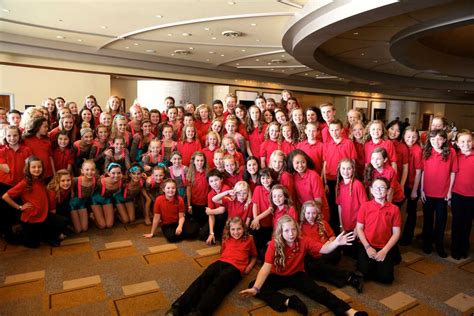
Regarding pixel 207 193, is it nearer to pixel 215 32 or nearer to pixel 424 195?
pixel 424 195

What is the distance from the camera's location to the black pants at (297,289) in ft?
8.31

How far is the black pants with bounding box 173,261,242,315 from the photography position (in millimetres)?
2469

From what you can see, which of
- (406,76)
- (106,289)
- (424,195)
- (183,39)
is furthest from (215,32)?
(406,76)

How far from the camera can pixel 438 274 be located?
3336 mm

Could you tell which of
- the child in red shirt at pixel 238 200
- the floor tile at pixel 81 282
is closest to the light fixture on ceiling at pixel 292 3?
the child in red shirt at pixel 238 200

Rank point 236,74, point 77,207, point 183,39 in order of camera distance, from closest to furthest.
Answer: point 77,207, point 183,39, point 236,74

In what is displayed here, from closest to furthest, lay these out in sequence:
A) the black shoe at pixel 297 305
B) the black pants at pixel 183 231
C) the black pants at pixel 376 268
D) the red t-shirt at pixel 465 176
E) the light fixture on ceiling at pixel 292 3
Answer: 1. the black shoe at pixel 297 305
2. the black pants at pixel 376 268
3. the red t-shirt at pixel 465 176
4. the black pants at pixel 183 231
5. the light fixture on ceiling at pixel 292 3

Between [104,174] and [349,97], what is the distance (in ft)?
63.7

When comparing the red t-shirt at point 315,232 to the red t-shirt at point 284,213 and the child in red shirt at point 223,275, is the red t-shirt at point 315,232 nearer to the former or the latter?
the red t-shirt at point 284,213

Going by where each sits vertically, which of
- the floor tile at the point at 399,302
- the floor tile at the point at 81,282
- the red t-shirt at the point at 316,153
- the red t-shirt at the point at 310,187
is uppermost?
the red t-shirt at the point at 316,153

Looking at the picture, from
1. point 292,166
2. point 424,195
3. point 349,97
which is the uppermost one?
point 349,97

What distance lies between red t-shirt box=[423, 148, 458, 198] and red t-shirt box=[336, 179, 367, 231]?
951mm

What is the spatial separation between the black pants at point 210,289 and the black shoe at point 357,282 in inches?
39.3

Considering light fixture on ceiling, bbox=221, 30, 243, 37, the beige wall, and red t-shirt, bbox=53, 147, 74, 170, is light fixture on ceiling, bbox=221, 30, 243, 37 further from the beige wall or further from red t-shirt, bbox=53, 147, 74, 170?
the beige wall
